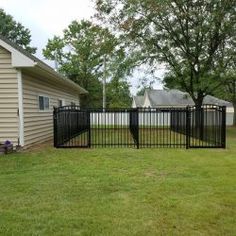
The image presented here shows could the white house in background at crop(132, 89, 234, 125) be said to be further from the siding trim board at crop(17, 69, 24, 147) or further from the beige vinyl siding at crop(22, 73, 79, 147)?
the siding trim board at crop(17, 69, 24, 147)

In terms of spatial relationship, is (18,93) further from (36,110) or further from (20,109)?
(36,110)

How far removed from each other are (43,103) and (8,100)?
11.0ft

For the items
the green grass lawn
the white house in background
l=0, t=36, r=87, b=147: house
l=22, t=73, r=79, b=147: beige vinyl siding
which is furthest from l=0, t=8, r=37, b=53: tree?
the green grass lawn

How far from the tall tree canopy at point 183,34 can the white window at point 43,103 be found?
803 centimetres

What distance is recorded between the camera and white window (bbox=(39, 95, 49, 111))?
591 inches

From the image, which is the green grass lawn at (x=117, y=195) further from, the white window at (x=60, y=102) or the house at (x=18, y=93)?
the white window at (x=60, y=102)

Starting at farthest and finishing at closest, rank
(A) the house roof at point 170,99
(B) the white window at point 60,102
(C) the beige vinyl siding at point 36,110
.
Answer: (A) the house roof at point 170,99 → (B) the white window at point 60,102 → (C) the beige vinyl siding at point 36,110

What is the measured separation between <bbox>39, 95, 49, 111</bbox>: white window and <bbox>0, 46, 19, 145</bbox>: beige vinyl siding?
2.77 metres

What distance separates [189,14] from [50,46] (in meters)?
22.6

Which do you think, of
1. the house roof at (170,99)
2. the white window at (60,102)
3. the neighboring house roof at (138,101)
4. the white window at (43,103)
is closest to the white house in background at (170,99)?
the house roof at (170,99)

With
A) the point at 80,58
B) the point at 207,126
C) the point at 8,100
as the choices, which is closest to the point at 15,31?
the point at 80,58

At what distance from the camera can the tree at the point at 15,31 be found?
4519cm

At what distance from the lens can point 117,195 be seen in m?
6.34

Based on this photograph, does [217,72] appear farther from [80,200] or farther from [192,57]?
[80,200]
